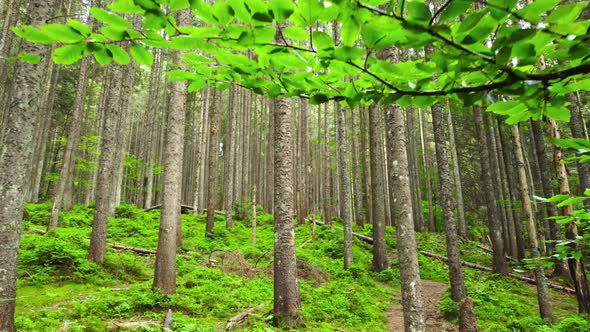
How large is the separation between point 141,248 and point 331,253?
7.46m

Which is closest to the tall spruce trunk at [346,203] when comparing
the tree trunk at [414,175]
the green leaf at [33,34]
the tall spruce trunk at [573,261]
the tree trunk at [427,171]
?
the tall spruce trunk at [573,261]

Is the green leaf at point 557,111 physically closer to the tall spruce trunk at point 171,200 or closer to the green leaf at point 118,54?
the green leaf at point 118,54

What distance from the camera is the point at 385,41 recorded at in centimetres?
86

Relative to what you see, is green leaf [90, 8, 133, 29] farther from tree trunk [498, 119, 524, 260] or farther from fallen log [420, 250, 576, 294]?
tree trunk [498, 119, 524, 260]

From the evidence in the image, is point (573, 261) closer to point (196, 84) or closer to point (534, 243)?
point (534, 243)

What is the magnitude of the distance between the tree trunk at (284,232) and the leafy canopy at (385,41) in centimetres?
494

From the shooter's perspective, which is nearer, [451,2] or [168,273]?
[451,2]

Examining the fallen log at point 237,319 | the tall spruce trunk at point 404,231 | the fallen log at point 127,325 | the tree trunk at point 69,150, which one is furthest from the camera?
the tree trunk at point 69,150

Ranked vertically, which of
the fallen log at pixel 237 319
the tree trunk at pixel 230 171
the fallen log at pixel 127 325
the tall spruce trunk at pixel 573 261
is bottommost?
the fallen log at pixel 237 319

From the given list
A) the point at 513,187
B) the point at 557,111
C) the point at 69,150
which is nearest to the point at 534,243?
the point at 557,111

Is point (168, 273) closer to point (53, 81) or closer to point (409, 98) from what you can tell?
point (409, 98)

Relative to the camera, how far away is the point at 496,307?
8680 mm

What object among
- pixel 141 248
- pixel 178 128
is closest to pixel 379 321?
pixel 178 128

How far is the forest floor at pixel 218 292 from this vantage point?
564cm
